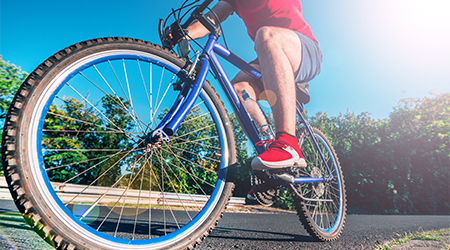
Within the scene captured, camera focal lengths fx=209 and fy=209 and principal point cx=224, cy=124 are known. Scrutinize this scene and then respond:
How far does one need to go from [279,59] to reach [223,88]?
496 millimetres

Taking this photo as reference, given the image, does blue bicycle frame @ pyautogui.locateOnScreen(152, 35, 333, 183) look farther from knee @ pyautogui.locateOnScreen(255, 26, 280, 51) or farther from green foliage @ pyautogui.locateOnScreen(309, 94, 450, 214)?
green foliage @ pyautogui.locateOnScreen(309, 94, 450, 214)

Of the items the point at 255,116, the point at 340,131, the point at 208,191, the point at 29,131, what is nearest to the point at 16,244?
the point at 29,131

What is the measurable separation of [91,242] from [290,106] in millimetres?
1433

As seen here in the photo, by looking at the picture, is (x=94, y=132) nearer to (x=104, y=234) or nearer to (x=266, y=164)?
(x=104, y=234)

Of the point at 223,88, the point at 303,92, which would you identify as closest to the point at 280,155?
the point at 223,88

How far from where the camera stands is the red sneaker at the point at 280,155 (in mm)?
1397

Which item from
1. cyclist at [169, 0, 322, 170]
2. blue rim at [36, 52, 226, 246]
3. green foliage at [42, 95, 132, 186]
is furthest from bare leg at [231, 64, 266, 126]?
green foliage at [42, 95, 132, 186]

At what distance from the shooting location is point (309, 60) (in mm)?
1944

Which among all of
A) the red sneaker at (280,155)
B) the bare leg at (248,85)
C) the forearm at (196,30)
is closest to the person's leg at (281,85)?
the red sneaker at (280,155)

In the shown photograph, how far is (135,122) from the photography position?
3.88ft

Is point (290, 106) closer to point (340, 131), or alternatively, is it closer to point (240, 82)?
point (240, 82)

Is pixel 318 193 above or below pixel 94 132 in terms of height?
below

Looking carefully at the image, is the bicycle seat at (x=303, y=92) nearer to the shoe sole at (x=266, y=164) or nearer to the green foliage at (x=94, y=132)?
the shoe sole at (x=266, y=164)

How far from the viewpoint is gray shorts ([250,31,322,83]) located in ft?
6.22
